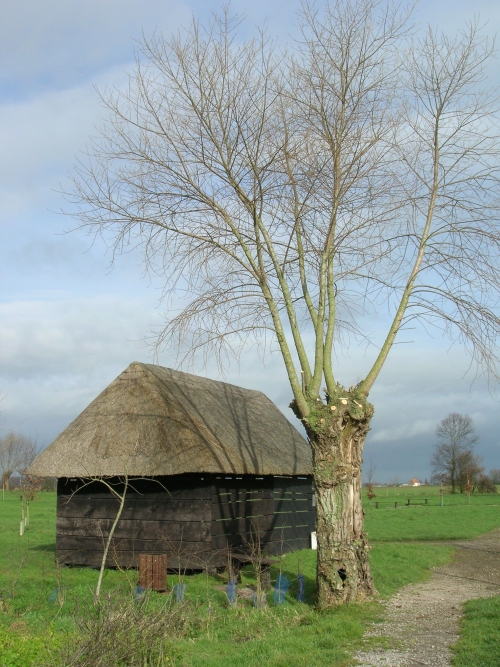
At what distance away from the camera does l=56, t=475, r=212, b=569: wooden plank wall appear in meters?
13.2

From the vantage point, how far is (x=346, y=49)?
1012 centimetres

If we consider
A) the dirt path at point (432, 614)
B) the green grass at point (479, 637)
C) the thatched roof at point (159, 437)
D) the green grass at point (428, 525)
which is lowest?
the green grass at point (428, 525)

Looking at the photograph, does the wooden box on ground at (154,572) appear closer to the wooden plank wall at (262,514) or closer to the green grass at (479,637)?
the wooden plank wall at (262,514)

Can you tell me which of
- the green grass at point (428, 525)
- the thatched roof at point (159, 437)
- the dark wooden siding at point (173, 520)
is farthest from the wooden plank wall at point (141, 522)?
the green grass at point (428, 525)

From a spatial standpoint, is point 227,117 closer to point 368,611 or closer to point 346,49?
point 346,49

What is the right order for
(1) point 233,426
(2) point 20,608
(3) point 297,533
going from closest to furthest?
1. (2) point 20,608
2. (1) point 233,426
3. (3) point 297,533

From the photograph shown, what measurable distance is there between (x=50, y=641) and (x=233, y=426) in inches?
389

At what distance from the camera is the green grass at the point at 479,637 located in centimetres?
678

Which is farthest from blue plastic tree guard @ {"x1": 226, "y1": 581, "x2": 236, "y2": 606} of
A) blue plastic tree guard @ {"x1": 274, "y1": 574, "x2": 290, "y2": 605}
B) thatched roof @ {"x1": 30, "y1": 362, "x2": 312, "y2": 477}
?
thatched roof @ {"x1": 30, "y1": 362, "x2": 312, "y2": 477}

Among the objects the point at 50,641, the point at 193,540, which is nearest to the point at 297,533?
the point at 193,540

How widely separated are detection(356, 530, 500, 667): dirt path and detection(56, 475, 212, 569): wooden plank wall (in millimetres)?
4235

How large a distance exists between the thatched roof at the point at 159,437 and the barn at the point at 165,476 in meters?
0.03

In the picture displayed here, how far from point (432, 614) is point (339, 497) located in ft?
6.64

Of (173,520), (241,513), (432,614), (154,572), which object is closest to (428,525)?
(241,513)
